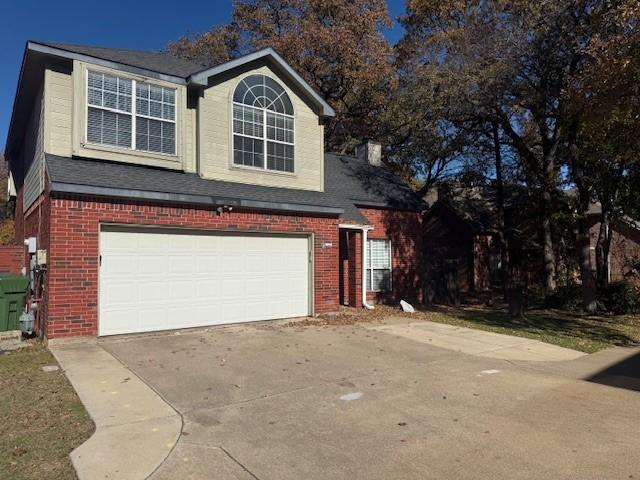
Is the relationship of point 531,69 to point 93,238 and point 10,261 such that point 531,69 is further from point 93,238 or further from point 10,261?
point 10,261

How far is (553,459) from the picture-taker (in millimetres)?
4539

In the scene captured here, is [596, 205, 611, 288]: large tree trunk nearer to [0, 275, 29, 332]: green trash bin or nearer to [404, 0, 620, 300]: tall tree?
[404, 0, 620, 300]: tall tree

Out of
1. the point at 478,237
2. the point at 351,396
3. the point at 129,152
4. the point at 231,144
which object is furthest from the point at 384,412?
the point at 478,237

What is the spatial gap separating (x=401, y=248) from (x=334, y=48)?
1205cm

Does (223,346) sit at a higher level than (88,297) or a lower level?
lower

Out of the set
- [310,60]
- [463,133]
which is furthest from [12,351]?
[310,60]

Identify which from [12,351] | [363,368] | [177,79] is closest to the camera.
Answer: [363,368]

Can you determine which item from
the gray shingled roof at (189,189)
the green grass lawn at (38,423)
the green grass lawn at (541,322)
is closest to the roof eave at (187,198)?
the gray shingled roof at (189,189)

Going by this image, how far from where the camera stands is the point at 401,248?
18.1 metres

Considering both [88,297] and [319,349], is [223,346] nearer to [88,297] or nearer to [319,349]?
[319,349]

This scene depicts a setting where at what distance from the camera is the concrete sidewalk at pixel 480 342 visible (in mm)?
9277

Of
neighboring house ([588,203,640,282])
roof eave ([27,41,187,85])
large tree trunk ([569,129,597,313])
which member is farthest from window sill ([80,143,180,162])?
neighboring house ([588,203,640,282])

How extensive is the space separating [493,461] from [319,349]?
5.15m

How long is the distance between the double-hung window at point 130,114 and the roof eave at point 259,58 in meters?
0.74
